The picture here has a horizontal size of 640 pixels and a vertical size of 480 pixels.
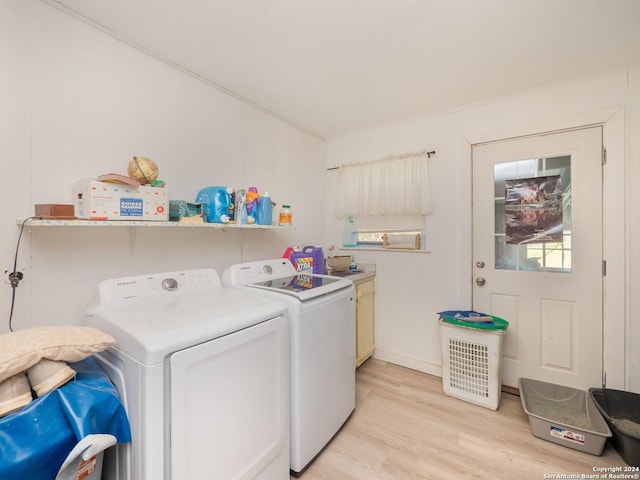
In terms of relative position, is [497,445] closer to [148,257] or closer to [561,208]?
[561,208]

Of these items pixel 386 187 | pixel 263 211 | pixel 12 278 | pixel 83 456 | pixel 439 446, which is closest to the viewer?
pixel 83 456

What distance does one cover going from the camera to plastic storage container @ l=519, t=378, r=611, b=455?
5.48 ft

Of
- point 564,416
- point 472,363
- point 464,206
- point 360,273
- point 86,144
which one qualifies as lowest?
point 564,416

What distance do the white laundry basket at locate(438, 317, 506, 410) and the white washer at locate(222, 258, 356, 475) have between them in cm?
88

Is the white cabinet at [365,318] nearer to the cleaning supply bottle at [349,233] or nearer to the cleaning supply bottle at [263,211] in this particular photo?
the cleaning supply bottle at [349,233]

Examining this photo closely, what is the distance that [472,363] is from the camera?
7.24 ft

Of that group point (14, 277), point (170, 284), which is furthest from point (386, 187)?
→ point (14, 277)

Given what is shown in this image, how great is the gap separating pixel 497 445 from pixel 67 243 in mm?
2774

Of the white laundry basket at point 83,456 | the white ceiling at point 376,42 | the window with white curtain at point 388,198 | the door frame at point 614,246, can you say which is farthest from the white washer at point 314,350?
the door frame at point 614,246

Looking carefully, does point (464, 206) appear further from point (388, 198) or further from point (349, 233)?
point (349, 233)

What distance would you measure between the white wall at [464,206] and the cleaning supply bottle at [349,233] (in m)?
0.08

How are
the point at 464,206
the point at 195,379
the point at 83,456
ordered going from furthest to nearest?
1. the point at 464,206
2. the point at 195,379
3. the point at 83,456

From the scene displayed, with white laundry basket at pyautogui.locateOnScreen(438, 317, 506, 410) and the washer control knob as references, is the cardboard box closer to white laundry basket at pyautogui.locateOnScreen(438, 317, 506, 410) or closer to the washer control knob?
the washer control knob

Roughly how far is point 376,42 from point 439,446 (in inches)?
99.7
